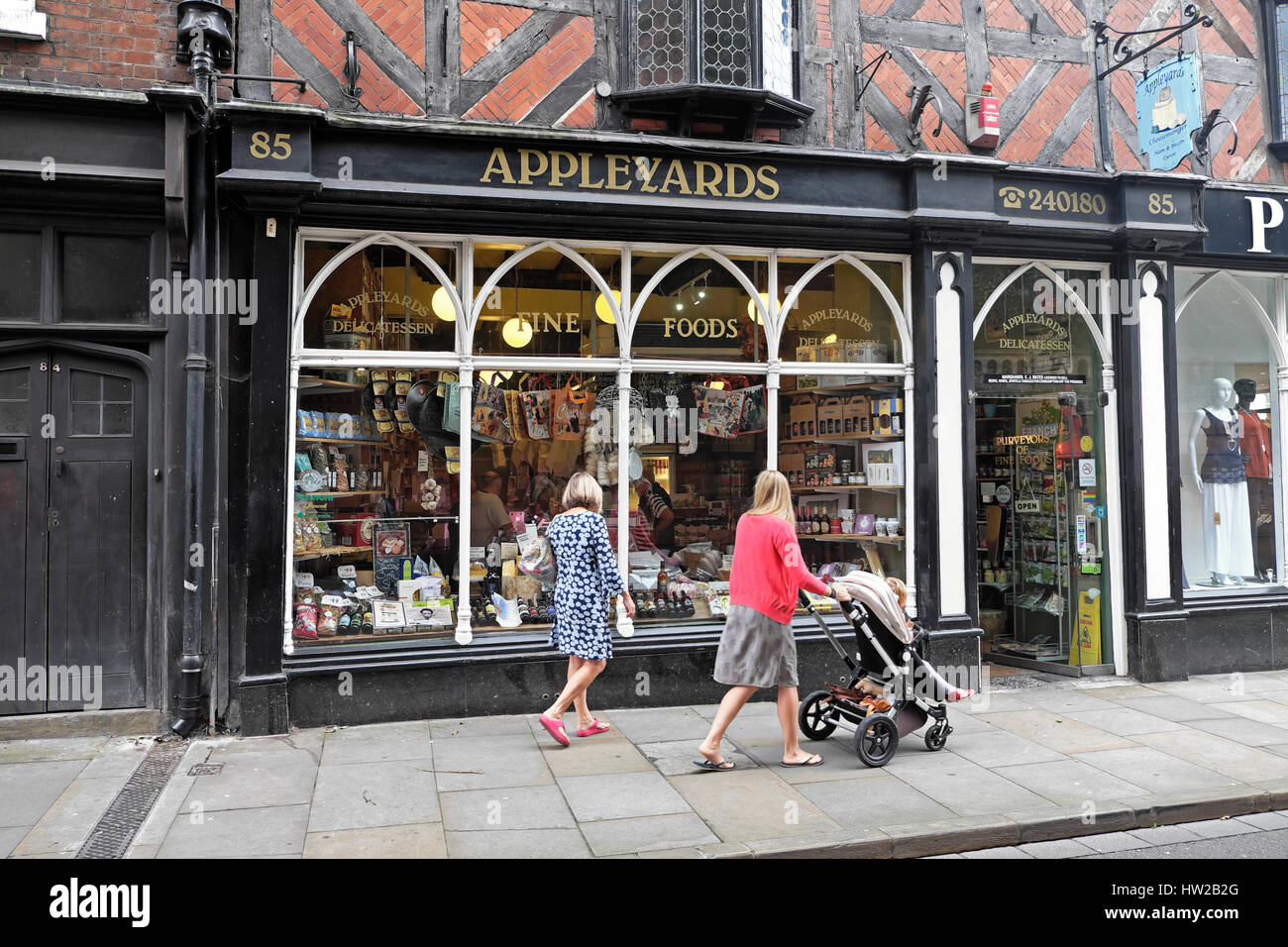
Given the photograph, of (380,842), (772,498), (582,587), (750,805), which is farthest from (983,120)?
(380,842)

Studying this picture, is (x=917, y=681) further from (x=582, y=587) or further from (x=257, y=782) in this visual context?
(x=257, y=782)

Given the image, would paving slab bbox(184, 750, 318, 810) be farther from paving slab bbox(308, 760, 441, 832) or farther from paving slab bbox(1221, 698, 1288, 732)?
paving slab bbox(1221, 698, 1288, 732)

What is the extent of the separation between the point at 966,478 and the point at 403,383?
5151mm

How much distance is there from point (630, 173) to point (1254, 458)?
7.40 metres

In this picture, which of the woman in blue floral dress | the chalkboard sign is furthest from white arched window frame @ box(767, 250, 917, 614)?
the chalkboard sign

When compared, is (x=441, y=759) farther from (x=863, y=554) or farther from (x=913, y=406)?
(x=913, y=406)

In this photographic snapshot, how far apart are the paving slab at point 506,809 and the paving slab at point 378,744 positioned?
0.92m

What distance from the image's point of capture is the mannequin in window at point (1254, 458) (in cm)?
998

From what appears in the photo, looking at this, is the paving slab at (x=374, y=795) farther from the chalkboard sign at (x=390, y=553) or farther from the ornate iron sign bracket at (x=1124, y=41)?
the ornate iron sign bracket at (x=1124, y=41)

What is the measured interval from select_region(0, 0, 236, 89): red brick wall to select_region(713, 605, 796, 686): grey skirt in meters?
6.08

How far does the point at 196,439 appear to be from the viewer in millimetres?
7004

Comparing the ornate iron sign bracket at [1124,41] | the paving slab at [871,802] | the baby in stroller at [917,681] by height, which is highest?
the ornate iron sign bracket at [1124,41]

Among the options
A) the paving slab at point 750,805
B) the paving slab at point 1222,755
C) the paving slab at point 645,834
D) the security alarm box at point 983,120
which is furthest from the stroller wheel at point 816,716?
the security alarm box at point 983,120

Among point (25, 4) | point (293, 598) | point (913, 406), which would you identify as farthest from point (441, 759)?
point (25, 4)
